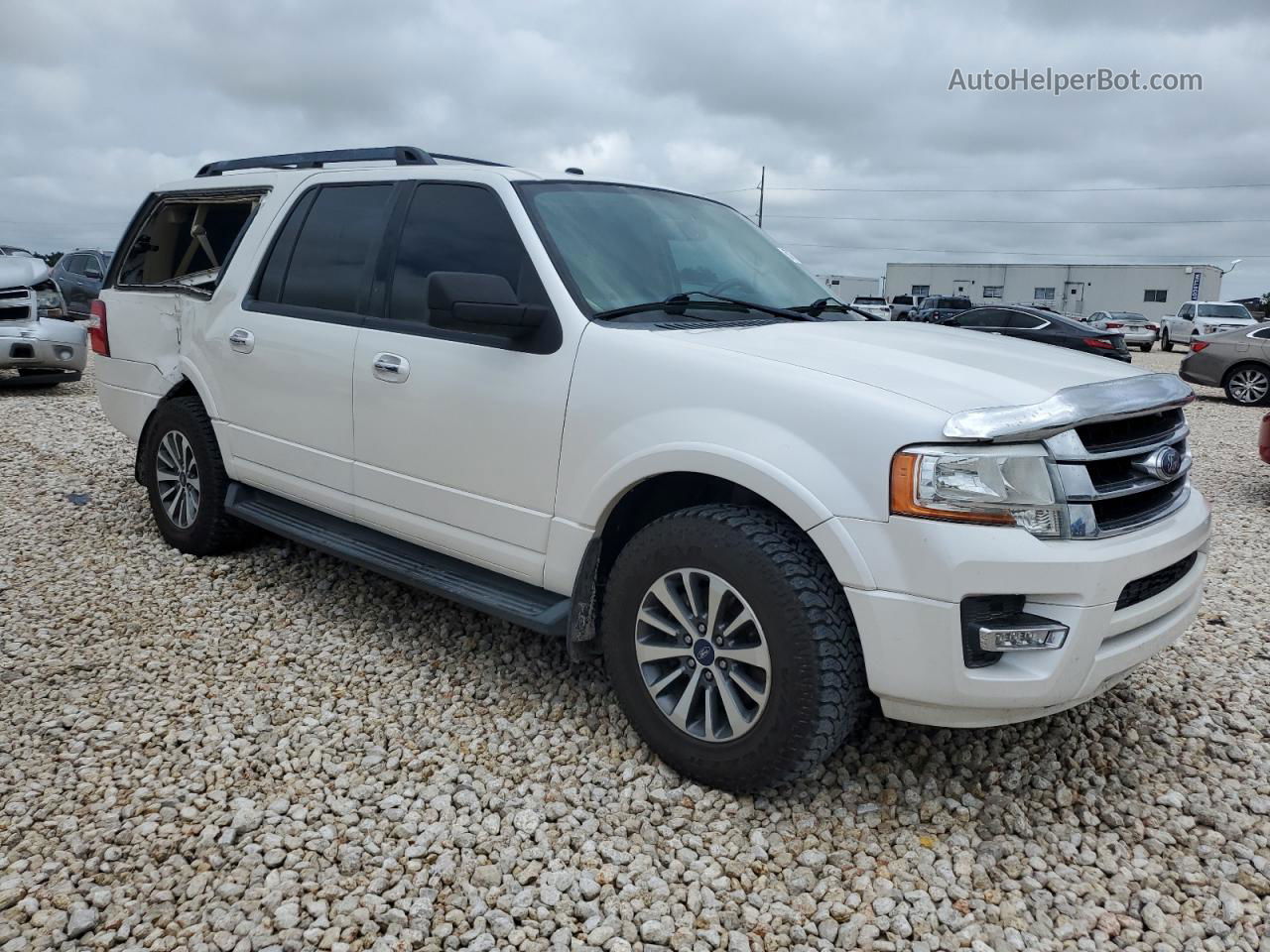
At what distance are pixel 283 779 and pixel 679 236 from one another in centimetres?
242

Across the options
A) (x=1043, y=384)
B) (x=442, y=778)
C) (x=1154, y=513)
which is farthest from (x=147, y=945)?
(x=1154, y=513)

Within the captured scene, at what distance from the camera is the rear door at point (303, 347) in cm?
383

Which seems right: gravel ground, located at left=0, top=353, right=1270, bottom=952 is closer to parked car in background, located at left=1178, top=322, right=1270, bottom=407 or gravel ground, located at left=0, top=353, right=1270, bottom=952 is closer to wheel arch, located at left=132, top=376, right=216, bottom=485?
wheel arch, located at left=132, top=376, right=216, bottom=485

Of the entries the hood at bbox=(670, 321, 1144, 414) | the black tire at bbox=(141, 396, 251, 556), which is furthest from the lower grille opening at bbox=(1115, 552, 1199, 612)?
the black tire at bbox=(141, 396, 251, 556)

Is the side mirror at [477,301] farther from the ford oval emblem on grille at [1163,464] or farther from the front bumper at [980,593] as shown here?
the ford oval emblem on grille at [1163,464]

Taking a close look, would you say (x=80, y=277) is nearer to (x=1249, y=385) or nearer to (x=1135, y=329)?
(x=1249, y=385)

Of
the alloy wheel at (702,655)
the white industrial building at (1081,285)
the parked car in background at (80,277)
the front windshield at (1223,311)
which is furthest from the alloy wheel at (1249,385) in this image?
the white industrial building at (1081,285)

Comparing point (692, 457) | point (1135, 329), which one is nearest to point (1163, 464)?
point (692, 457)

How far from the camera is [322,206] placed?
4164 millimetres

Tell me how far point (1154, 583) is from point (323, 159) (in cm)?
394

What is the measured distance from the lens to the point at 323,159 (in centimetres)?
452

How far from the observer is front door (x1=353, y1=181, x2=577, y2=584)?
124 inches

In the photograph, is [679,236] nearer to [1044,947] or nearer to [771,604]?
[771,604]

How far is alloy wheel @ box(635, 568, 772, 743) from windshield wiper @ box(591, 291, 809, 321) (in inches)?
36.6
